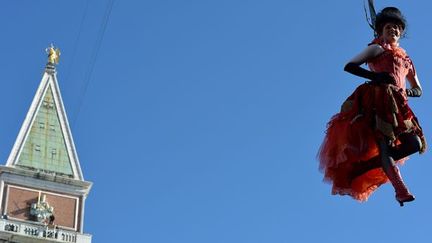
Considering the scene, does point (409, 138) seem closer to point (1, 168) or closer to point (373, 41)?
point (373, 41)

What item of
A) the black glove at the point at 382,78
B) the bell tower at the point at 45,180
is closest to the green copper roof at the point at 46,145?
the bell tower at the point at 45,180

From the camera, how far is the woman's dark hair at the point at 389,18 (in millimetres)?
10859

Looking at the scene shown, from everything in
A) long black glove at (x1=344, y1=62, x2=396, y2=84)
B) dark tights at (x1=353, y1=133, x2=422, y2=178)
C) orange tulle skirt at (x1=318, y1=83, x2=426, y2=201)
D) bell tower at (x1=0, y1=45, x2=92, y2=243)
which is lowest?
Answer: dark tights at (x1=353, y1=133, x2=422, y2=178)

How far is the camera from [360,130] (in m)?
10.6

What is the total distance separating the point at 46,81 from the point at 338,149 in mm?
66835

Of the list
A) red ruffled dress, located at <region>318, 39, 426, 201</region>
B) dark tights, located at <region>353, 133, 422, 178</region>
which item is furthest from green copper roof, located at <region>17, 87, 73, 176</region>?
dark tights, located at <region>353, 133, 422, 178</region>

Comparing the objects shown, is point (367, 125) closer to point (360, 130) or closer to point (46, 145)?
point (360, 130)

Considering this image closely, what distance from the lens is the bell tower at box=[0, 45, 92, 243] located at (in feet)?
A: 235

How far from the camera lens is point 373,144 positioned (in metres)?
10.7

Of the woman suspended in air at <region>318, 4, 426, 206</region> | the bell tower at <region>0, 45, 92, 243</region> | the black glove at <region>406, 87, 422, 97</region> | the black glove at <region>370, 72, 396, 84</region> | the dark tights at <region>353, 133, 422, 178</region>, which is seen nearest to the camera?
the dark tights at <region>353, 133, 422, 178</region>

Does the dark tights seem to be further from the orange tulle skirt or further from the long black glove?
the long black glove

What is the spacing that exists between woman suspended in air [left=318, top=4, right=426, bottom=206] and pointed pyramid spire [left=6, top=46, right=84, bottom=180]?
63287 millimetres

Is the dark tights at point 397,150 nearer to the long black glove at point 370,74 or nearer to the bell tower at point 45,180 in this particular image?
the long black glove at point 370,74

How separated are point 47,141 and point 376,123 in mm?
64879
